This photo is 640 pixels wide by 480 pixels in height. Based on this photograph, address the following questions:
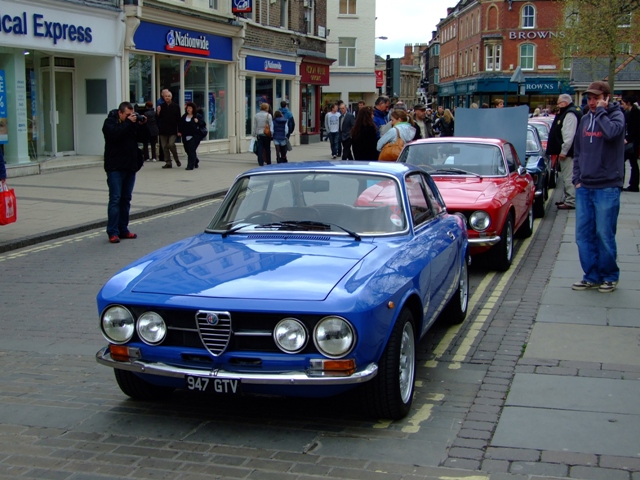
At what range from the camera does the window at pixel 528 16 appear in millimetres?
71625

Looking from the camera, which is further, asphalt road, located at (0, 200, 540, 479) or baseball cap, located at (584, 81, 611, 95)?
baseball cap, located at (584, 81, 611, 95)

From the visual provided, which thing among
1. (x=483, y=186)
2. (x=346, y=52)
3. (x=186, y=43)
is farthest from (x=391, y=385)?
(x=346, y=52)

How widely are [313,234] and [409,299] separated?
90cm

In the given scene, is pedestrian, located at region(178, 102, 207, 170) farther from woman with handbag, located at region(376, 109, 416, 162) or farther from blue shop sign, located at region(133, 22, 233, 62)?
woman with handbag, located at region(376, 109, 416, 162)

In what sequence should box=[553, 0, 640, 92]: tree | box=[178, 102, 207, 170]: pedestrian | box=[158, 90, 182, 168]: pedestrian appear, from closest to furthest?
box=[158, 90, 182, 168]: pedestrian → box=[178, 102, 207, 170]: pedestrian → box=[553, 0, 640, 92]: tree

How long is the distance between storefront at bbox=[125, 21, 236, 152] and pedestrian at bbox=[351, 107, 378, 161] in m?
11.3

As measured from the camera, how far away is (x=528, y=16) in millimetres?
71875

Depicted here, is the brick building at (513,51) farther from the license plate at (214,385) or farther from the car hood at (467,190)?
the license plate at (214,385)

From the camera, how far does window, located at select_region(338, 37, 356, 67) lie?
5500 centimetres

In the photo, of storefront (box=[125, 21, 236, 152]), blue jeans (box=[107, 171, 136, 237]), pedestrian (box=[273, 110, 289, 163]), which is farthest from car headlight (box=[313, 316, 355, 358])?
storefront (box=[125, 21, 236, 152])

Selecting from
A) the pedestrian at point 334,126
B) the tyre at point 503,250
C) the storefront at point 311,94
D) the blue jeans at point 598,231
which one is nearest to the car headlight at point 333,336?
the blue jeans at point 598,231

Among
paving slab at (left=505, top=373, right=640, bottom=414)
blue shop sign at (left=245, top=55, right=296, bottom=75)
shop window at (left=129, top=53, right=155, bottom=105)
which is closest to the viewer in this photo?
paving slab at (left=505, top=373, right=640, bottom=414)

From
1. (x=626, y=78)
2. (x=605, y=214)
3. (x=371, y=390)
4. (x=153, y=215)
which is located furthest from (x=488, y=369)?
(x=626, y=78)

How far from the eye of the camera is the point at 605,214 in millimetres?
7773
